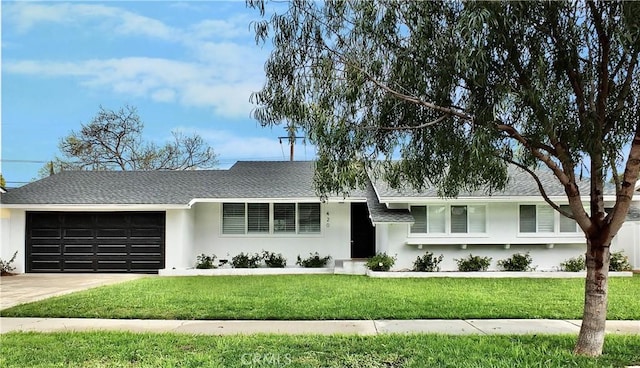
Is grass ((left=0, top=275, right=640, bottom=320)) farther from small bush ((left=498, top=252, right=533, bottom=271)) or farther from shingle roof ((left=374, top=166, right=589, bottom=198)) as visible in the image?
shingle roof ((left=374, top=166, right=589, bottom=198))

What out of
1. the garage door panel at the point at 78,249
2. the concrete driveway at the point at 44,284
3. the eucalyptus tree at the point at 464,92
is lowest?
the concrete driveway at the point at 44,284

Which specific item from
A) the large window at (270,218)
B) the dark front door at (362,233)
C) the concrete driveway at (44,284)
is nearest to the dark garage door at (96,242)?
the concrete driveway at (44,284)

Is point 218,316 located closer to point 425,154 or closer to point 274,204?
point 425,154

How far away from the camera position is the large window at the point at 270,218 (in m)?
18.2

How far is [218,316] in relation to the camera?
8.73m

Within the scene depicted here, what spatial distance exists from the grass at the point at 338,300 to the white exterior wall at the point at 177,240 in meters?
2.87

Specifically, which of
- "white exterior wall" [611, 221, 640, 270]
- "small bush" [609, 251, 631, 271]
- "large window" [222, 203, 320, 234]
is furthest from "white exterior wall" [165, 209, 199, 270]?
"white exterior wall" [611, 221, 640, 270]

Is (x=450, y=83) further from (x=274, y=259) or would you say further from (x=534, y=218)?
(x=274, y=259)

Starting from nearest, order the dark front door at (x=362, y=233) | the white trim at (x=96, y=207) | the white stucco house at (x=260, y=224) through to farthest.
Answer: the white stucco house at (x=260, y=224), the white trim at (x=96, y=207), the dark front door at (x=362, y=233)

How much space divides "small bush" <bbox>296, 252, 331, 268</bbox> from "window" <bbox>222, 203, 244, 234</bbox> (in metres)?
2.58

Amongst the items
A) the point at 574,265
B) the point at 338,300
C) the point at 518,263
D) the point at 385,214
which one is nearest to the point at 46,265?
the point at 385,214

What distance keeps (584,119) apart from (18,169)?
46914mm

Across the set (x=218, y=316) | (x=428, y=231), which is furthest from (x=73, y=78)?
(x=218, y=316)

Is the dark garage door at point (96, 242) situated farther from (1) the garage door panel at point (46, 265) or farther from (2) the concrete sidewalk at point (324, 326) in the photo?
(2) the concrete sidewalk at point (324, 326)
